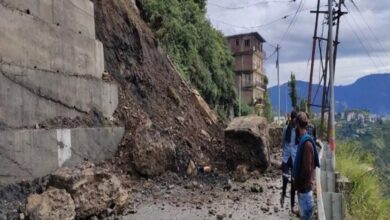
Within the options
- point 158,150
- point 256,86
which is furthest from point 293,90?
point 158,150

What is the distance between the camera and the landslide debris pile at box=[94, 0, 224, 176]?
35.6 ft

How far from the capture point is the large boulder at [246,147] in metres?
12.4

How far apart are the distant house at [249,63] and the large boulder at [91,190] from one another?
5849 centimetres

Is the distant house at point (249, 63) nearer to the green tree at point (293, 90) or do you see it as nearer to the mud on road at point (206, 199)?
the green tree at point (293, 90)

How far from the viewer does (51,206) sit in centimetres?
691

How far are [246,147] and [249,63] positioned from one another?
191ft

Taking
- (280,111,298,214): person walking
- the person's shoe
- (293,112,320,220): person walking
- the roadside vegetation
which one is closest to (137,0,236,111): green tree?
the roadside vegetation

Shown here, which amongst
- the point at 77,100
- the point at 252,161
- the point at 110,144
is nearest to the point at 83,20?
the point at 77,100

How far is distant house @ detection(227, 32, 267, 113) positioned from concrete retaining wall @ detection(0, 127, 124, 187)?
5642cm

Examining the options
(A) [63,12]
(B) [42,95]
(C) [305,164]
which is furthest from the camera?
(A) [63,12]

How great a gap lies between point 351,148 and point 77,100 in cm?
1110

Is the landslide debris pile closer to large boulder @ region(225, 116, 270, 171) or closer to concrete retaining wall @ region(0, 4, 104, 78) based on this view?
large boulder @ region(225, 116, 270, 171)

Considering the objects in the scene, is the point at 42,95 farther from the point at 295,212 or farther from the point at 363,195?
the point at 363,195

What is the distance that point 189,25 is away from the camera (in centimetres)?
2433
